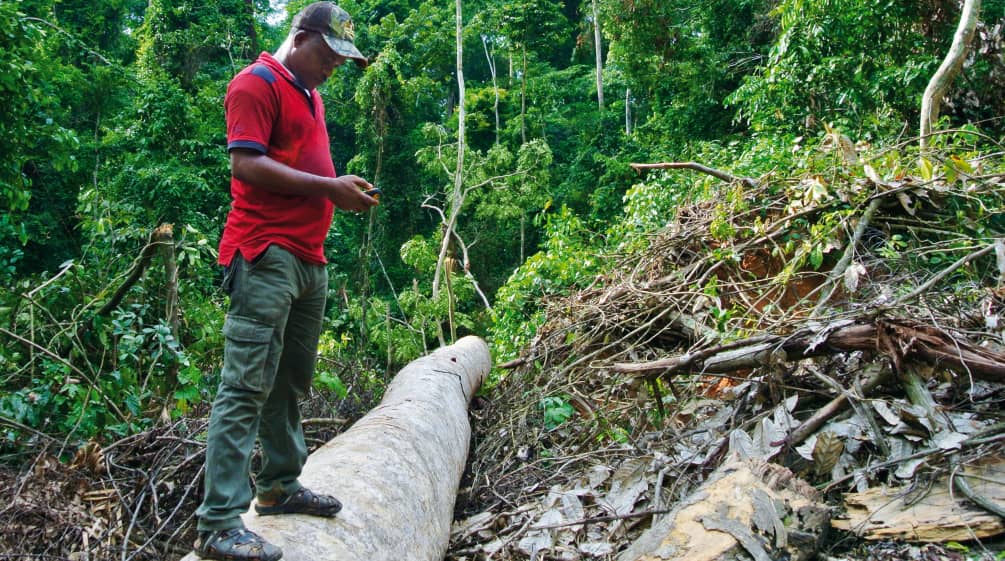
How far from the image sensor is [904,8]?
22.8 ft

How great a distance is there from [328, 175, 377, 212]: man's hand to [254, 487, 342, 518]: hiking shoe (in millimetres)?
829

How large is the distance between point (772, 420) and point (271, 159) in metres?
2.04

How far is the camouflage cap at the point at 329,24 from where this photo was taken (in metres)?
1.88

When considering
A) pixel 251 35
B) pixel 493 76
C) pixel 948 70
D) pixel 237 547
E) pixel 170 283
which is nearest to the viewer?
pixel 237 547

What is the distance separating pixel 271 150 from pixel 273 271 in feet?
1.11

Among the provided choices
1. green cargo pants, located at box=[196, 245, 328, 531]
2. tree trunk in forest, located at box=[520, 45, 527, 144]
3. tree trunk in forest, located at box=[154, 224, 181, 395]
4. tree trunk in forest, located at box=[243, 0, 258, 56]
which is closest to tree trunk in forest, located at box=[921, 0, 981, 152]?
green cargo pants, located at box=[196, 245, 328, 531]

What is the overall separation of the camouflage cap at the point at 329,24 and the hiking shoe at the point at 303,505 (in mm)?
1276

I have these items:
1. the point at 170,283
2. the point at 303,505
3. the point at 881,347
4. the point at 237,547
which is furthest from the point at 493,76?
the point at 237,547

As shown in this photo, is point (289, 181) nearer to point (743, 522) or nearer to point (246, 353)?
point (246, 353)

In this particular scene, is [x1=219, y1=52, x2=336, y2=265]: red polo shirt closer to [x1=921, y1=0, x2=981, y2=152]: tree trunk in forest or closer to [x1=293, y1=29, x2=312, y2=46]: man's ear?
[x1=293, y1=29, x2=312, y2=46]: man's ear

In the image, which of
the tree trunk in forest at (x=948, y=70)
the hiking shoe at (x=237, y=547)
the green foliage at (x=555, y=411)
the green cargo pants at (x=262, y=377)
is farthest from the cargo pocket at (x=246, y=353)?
the tree trunk in forest at (x=948, y=70)

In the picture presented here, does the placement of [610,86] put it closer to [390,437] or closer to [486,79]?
[486,79]

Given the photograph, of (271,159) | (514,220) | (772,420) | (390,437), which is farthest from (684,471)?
(514,220)

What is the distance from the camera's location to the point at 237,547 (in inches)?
61.2
